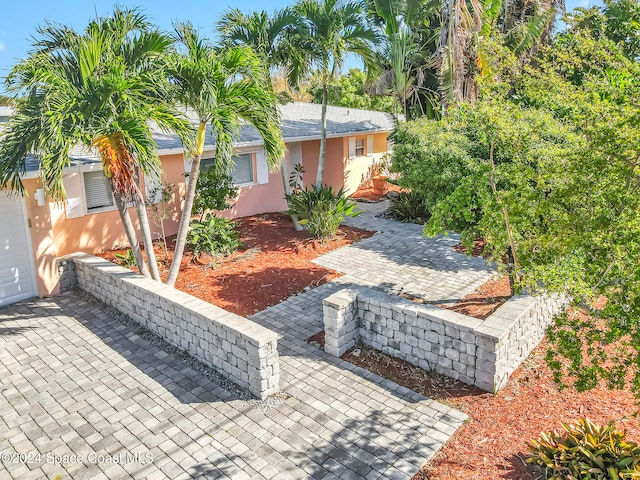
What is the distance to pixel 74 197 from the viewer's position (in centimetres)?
1123

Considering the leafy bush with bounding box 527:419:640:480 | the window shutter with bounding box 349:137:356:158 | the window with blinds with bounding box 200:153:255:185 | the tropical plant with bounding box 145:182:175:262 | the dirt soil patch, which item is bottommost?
the dirt soil patch

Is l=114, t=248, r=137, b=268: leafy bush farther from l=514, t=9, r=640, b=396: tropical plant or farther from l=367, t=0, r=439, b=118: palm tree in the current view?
l=367, t=0, r=439, b=118: palm tree

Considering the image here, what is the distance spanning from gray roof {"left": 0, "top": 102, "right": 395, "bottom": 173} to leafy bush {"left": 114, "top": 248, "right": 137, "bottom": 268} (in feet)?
7.33

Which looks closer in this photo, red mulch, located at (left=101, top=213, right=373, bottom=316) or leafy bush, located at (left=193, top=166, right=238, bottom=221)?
red mulch, located at (left=101, top=213, right=373, bottom=316)

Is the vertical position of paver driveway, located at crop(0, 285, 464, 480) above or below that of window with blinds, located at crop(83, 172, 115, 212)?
below

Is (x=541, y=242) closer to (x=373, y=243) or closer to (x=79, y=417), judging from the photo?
(x=79, y=417)

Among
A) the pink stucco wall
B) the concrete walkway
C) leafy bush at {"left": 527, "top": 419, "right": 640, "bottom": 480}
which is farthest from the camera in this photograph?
the concrete walkway

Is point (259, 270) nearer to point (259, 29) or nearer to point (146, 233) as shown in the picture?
point (146, 233)

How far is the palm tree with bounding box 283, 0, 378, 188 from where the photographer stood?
12203mm

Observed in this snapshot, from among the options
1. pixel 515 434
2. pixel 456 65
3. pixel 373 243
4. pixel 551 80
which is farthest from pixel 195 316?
pixel 456 65

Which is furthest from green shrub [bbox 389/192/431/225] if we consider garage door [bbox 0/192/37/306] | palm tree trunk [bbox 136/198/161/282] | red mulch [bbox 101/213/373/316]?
garage door [bbox 0/192/37/306]

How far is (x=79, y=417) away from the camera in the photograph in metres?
6.37

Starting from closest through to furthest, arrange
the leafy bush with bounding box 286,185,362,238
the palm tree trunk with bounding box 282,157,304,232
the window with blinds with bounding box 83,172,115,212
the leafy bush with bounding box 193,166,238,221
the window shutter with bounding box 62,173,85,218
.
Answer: the window shutter with bounding box 62,173,85,218 → the window with blinds with bounding box 83,172,115,212 → the leafy bush with bounding box 193,166,238,221 → the leafy bush with bounding box 286,185,362,238 → the palm tree trunk with bounding box 282,157,304,232

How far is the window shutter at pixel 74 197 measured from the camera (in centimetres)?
1107
